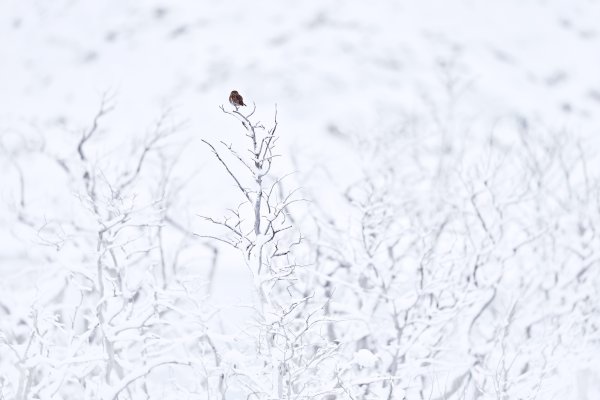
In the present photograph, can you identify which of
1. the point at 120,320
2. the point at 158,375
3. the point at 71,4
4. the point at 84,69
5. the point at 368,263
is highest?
the point at 71,4

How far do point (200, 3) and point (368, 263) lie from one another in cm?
5853

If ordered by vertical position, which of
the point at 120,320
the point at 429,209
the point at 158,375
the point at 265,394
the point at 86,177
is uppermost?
the point at 429,209

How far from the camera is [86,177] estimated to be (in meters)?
11.1

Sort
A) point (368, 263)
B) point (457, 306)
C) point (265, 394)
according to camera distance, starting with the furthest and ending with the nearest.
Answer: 1. point (368, 263)
2. point (457, 306)
3. point (265, 394)

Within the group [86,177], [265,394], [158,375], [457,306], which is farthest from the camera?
[158,375]

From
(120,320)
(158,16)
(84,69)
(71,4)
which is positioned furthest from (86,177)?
(71,4)

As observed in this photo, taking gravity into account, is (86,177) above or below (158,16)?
below

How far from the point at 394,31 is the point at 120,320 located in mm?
52727

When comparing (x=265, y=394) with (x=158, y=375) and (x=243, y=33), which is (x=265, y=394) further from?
(x=243, y=33)

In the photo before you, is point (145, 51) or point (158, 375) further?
point (145, 51)

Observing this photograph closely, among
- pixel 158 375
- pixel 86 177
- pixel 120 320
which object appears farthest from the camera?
pixel 158 375

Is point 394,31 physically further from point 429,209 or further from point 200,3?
point 429,209

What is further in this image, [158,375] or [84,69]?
[84,69]

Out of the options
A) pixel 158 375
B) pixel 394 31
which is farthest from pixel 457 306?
pixel 394 31
